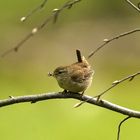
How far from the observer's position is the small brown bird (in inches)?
141

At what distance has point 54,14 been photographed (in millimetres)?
2369

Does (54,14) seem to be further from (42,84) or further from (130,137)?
(42,84)

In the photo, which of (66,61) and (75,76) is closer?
(75,76)

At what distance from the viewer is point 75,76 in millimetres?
3639

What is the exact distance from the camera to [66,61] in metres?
11.8

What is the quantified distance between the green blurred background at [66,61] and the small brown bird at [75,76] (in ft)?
18.9

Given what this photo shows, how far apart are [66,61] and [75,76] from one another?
322 inches

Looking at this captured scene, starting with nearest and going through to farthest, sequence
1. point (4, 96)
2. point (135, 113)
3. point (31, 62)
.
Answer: point (135, 113) < point (4, 96) < point (31, 62)

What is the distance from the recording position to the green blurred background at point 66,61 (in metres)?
9.83

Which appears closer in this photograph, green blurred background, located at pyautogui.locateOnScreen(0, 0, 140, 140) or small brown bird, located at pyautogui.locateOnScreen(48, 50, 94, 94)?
small brown bird, located at pyautogui.locateOnScreen(48, 50, 94, 94)

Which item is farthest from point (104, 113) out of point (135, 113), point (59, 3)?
point (135, 113)

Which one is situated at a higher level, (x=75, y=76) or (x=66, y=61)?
(x=75, y=76)

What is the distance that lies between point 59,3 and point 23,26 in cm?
88

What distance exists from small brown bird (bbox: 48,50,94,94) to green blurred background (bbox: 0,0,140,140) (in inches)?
227
